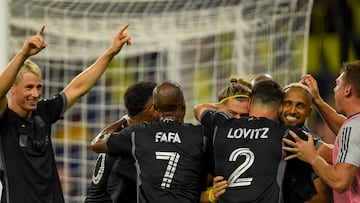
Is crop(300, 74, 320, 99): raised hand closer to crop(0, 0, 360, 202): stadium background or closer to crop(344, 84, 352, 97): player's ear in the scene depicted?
crop(344, 84, 352, 97): player's ear

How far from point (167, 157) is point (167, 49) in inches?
107

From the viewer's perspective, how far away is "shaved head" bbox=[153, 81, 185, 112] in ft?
13.6

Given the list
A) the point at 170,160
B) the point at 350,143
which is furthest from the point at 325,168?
the point at 170,160

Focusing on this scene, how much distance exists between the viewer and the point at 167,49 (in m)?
6.80

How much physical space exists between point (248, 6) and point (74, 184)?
6.37 feet

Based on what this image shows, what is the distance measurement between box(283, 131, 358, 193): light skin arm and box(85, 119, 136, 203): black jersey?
2.98 ft

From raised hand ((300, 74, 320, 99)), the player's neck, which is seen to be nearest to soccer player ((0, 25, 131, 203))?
the player's neck

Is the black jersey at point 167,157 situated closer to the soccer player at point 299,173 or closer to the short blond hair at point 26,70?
the soccer player at point 299,173

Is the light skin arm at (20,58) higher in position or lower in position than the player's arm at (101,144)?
higher

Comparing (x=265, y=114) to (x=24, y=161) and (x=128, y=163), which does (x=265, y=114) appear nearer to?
(x=128, y=163)

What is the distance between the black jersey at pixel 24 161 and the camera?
4.26m

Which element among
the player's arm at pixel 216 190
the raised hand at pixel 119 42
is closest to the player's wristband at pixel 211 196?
the player's arm at pixel 216 190

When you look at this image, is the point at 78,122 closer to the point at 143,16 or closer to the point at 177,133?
the point at 143,16

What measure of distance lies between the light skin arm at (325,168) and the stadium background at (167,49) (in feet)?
8.70
